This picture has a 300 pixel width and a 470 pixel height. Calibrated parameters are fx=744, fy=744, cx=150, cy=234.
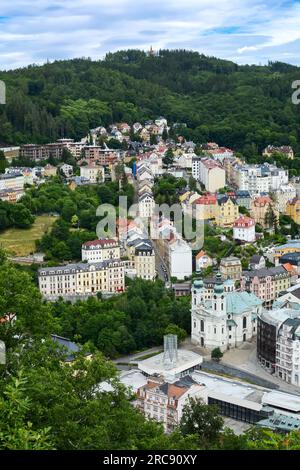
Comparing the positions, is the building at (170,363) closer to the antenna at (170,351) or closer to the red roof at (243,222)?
the antenna at (170,351)

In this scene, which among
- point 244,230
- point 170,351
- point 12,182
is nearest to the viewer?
point 170,351

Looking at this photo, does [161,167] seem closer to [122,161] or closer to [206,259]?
[122,161]

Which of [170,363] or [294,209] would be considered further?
[294,209]

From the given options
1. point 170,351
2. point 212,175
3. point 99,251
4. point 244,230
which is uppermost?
point 212,175

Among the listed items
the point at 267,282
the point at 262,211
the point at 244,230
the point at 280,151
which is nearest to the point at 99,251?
the point at 267,282

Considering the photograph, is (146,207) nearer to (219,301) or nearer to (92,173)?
(92,173)
